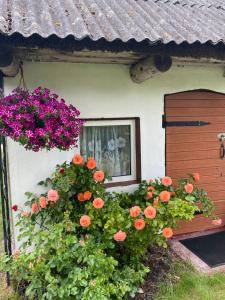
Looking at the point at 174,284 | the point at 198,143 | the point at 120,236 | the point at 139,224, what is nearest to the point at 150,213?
the point at 139,224

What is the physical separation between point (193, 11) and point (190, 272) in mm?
3554

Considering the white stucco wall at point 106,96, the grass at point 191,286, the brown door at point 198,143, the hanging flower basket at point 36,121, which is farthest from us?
the brown door at point 198,143

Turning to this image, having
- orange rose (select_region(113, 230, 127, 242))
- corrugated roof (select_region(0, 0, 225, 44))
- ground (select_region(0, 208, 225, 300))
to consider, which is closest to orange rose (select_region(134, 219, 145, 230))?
orange rose (select_region(113, 230, 127, 242))

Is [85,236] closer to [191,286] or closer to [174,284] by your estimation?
[174,284]

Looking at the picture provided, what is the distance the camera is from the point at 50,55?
3328 millimetres

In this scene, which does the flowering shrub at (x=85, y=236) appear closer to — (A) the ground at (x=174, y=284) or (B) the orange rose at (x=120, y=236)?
(B) the orange rose at (x=120, y=236)

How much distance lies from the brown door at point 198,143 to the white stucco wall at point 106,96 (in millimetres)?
143

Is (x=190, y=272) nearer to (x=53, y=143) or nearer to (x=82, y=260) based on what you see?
(x=82, y=260)

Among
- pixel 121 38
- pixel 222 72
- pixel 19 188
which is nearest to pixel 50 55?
pixel 121 38

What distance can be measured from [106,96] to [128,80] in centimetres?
39

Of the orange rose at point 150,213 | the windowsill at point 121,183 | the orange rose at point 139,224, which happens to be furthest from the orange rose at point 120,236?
the windowsill at point 121,183

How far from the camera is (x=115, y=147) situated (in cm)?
419

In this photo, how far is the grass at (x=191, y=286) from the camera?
323 cm

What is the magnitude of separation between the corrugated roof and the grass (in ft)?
8.75
